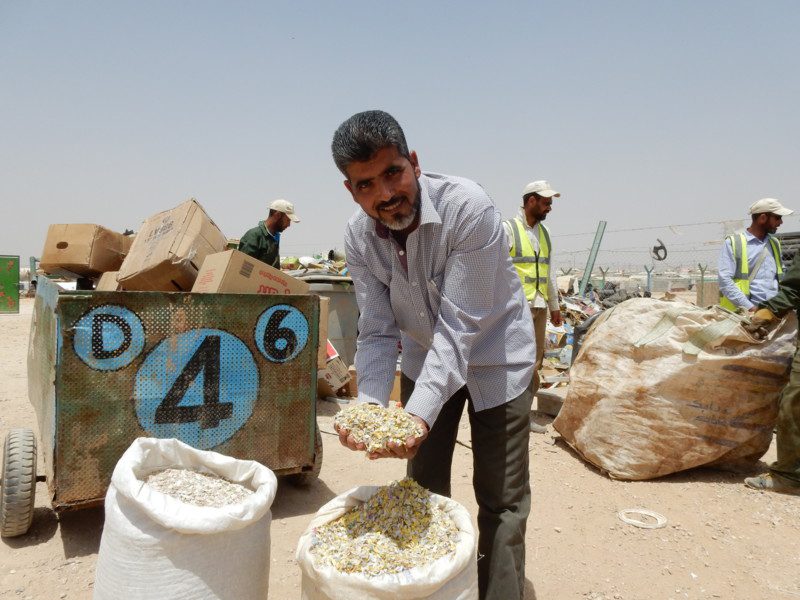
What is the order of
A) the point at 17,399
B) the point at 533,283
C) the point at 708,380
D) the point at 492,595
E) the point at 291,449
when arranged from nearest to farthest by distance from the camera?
the point at 492,595 → the point at 291,449 → the point at 708,380 → the point at 533,283 → the point at 17,399

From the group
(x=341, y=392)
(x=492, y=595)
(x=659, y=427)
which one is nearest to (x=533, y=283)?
(x=659, y=427)

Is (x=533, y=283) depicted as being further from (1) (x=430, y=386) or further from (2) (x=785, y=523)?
(1) (x=430, y=386)

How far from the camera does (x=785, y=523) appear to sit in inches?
137

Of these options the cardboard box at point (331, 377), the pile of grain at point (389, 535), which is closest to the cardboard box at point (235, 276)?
the pile of grain at point (389, 535)

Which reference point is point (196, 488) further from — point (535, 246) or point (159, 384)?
point (535, 246)

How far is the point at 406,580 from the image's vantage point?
1.58 metres

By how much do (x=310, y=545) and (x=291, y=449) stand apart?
168cm

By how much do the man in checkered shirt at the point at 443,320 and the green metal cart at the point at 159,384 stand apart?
1.13 m

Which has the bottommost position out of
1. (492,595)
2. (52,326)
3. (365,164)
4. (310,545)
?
(492,595)

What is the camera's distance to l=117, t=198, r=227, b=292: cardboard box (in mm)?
3436

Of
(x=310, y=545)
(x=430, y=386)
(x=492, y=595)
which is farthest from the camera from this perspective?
(x=492, y=595)

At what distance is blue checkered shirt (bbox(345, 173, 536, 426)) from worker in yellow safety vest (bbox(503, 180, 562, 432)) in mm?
3194

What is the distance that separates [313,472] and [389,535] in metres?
1.93

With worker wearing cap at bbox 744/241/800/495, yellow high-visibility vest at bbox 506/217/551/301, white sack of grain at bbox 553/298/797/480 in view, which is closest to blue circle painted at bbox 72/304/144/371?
white sack of grain at bbox 553/298/797/480
